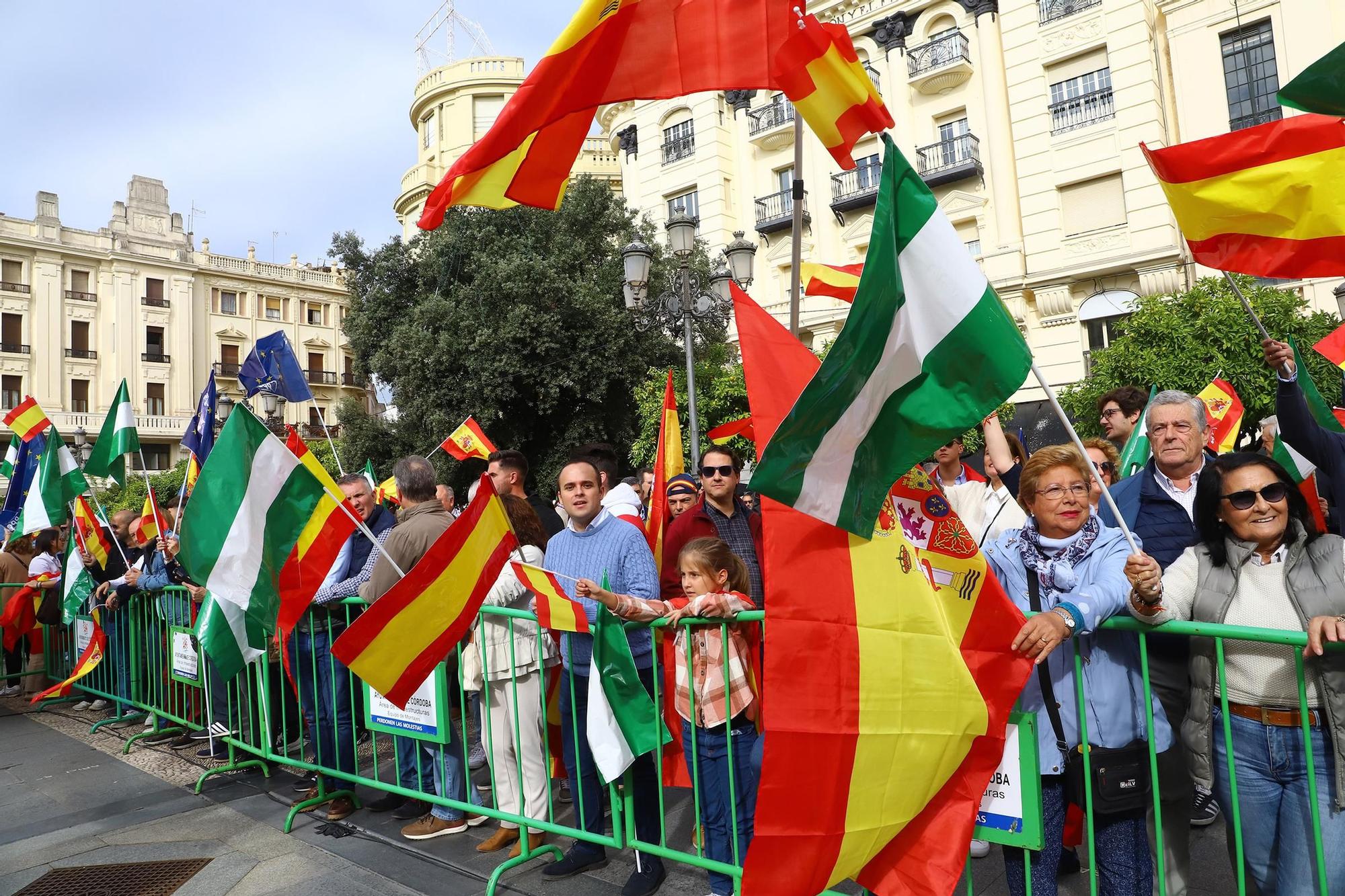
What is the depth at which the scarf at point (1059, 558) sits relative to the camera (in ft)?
9.09

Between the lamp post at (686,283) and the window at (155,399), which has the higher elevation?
the window at (155,399)

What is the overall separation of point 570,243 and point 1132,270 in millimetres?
12076

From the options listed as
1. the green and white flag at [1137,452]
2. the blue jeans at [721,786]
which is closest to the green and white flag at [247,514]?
the blue jeans at [721,786]

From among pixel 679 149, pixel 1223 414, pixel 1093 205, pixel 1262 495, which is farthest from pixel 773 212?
pixel 1262 495

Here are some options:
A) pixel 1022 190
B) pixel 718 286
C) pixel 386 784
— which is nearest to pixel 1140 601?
pixel 386 784

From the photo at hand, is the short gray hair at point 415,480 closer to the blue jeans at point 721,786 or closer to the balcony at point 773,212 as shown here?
the blue jeans at point 721,786

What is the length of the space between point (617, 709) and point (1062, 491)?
1871 mm

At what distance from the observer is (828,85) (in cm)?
308

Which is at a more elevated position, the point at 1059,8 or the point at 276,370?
the point at 1059,8

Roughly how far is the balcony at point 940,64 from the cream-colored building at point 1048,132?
4 cm

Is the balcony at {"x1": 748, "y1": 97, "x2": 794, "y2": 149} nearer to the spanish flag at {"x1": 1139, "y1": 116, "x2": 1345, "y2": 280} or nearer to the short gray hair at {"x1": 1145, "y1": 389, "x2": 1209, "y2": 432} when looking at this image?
the short gray hair at {"x1": 1145, "y1": 389, "x2": 1209, "y2": 432}

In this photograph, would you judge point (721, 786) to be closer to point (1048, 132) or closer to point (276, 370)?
point (276, 370)

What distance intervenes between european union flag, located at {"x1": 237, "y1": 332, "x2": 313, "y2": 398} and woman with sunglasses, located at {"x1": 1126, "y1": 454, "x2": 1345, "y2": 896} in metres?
7.33

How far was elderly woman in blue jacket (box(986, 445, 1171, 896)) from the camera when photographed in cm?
267
